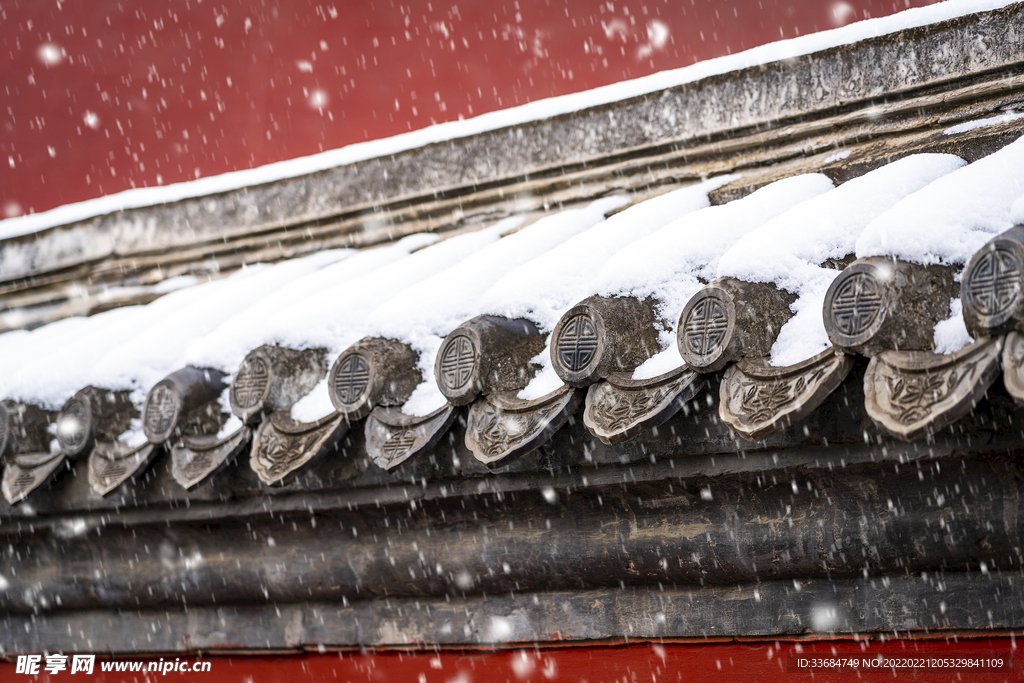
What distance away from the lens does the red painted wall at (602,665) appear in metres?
1.64

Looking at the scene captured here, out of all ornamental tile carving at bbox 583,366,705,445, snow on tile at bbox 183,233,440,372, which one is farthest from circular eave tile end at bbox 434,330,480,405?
snow on tile at bbox 183,233,440,372

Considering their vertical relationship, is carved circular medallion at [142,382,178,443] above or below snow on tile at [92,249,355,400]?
below

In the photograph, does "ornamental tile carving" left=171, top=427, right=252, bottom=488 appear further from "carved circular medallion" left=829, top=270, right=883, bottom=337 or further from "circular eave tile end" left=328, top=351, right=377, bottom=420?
"carved circular medallion" left=829, top=270, right=883, bottom=337

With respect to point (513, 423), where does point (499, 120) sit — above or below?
above

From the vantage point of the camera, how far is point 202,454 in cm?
187

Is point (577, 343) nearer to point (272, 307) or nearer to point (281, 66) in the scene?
point (272, 307)

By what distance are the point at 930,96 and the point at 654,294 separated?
0.90m

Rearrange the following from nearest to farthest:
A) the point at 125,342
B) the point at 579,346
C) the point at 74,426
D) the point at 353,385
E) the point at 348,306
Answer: the point at 579,346, the point at 353,385, the point at 348,306, the point at 74,426, the point at 125,342

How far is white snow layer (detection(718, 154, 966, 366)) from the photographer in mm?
1310

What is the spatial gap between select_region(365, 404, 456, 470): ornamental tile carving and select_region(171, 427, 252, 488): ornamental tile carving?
1.20ft

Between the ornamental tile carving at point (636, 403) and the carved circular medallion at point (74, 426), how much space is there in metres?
1.30

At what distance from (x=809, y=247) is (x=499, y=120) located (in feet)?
4.04

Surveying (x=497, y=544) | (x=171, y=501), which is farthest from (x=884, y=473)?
(x=171, y=501)

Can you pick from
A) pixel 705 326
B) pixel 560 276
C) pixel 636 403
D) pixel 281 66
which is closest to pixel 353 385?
pixel 560 276
